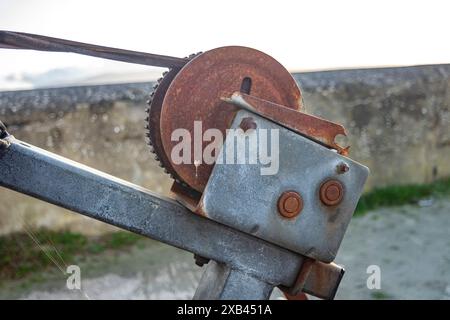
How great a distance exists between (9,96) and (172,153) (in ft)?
10.3

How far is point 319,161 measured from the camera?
71.2 inches

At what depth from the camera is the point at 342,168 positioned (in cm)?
182

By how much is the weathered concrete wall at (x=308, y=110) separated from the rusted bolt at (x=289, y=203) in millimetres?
2912

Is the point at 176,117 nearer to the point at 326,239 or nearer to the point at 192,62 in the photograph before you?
the point at 192,62

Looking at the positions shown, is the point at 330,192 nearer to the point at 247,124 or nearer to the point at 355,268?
the point at 247,124

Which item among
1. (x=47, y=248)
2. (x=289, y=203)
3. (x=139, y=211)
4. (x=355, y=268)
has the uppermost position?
(x=289, y=203)

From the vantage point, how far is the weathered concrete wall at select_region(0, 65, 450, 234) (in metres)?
4.40

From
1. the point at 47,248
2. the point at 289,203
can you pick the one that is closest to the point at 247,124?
the point at 289,203

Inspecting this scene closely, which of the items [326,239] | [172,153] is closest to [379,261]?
[326,239]

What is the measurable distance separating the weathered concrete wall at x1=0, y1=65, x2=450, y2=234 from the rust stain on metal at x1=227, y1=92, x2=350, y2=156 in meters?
2.85

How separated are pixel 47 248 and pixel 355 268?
78.4 inches

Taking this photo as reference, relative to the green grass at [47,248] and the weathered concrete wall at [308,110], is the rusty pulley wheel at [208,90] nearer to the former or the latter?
the green grass at [47,248]

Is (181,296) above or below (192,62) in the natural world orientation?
below

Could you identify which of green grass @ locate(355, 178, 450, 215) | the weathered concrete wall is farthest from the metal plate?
green grass @ locate(355, 178, 450, 215)
